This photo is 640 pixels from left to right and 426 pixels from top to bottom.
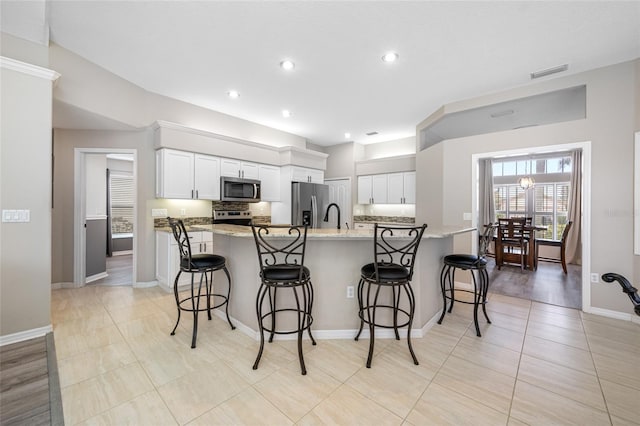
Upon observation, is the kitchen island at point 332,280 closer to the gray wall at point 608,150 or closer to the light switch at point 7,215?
the light switch at point 7,215

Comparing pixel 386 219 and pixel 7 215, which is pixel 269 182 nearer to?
pixel 386 219

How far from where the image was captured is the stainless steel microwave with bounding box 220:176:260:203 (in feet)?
14.8

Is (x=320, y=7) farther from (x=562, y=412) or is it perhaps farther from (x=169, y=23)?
(x=562, y=412)

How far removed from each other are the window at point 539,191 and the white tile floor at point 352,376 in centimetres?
471

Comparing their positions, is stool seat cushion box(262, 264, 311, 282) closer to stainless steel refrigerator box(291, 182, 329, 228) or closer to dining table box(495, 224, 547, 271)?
stainless steel refrigerator box(291, 182, 329, 228)

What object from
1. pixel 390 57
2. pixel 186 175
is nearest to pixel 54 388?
pixel 186 175

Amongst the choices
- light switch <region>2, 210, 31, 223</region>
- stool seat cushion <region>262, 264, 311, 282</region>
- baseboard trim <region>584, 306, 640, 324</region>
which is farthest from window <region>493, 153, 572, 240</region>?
light switch <region>2, 210, 31, 223</region>

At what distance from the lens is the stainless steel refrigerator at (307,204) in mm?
5500

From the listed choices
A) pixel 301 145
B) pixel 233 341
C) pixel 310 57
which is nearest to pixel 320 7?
pixel 310 57

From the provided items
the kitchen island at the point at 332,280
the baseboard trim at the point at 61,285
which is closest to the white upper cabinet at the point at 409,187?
the kitchen island at the point at 332,280

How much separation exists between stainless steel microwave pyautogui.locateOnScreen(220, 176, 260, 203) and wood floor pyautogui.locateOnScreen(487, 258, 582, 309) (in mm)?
4268

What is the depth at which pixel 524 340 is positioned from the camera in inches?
97.9

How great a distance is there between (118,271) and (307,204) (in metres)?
3.88

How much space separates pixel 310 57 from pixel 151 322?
3.40 meters
